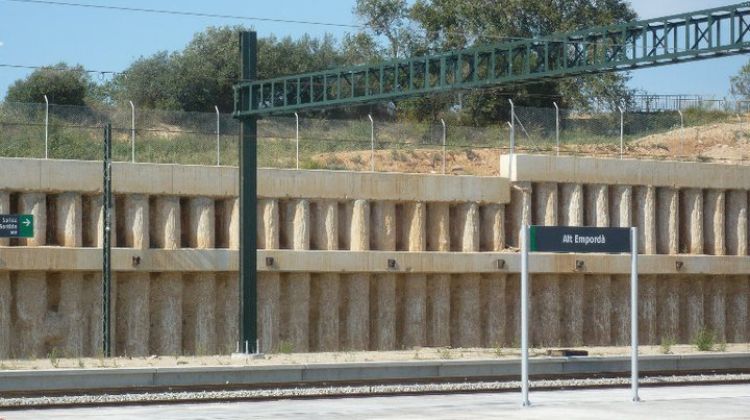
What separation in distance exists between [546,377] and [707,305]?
692 inches

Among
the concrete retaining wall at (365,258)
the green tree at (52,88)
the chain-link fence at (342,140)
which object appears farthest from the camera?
the green tree at (52,88)

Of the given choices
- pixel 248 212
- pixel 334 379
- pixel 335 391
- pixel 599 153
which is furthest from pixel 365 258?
pixel 335 391

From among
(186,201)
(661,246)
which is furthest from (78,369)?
(661,246)

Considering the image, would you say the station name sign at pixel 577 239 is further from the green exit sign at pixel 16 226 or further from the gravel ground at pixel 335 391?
the green exit sign at pixel 16 226

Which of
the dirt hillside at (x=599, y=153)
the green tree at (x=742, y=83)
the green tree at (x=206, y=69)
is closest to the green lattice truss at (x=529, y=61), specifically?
the dirt hillside at (x=599, y=153)

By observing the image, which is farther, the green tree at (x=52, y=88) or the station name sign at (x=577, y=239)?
the green tree at (x=52, y=88)

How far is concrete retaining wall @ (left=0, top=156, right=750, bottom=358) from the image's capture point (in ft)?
117

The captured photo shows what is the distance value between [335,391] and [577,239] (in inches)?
207

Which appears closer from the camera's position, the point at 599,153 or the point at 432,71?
the point at 432,71

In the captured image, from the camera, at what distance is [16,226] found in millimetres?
31672

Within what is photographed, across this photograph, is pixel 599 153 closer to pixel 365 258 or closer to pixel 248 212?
pixel 365 258

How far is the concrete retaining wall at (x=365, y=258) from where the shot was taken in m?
35.6

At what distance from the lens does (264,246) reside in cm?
3816

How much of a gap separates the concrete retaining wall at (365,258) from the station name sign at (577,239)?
1300 cm
